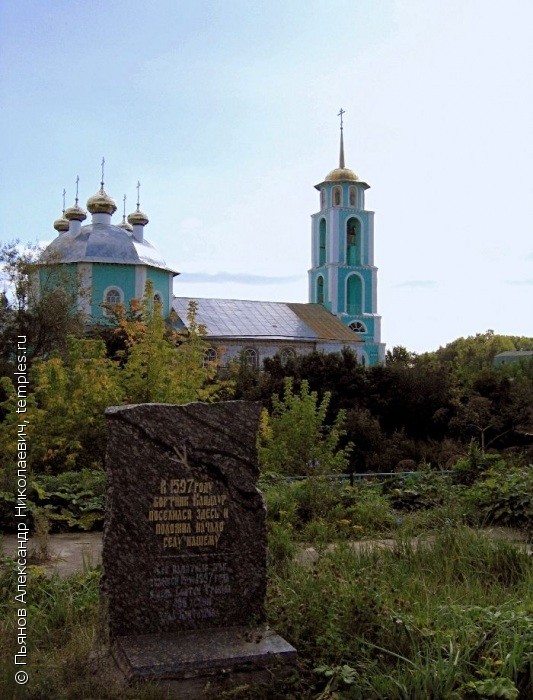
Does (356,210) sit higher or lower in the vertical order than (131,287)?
higher

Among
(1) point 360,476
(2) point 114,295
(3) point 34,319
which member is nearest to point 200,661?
(1) point 360,476

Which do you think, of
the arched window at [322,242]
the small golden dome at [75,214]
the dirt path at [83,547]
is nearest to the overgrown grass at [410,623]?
the dirt path at [83,547]

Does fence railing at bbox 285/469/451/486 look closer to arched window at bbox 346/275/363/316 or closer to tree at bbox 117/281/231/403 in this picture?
tree at bbox 117/281/231/403

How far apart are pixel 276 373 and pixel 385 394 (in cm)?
341

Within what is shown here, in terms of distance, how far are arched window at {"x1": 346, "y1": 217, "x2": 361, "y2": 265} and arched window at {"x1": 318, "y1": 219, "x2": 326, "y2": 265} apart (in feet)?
6.00

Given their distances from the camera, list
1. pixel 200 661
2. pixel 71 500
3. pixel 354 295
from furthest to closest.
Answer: pixel 354 295 → pixel 71 500 → pixel 200 661

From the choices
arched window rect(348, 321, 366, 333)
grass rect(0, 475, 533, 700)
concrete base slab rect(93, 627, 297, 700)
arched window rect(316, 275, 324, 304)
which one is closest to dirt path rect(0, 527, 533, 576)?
grass rect(0, 475, 533, 700)

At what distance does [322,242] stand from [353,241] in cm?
231

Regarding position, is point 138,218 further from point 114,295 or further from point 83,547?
point 83,547

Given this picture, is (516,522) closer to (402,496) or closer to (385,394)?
(402,496)

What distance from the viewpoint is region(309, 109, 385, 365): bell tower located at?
55.8 m

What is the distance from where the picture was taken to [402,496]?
9398 millimetres

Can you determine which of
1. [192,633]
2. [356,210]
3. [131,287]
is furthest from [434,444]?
[356,210]

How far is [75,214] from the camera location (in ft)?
155
